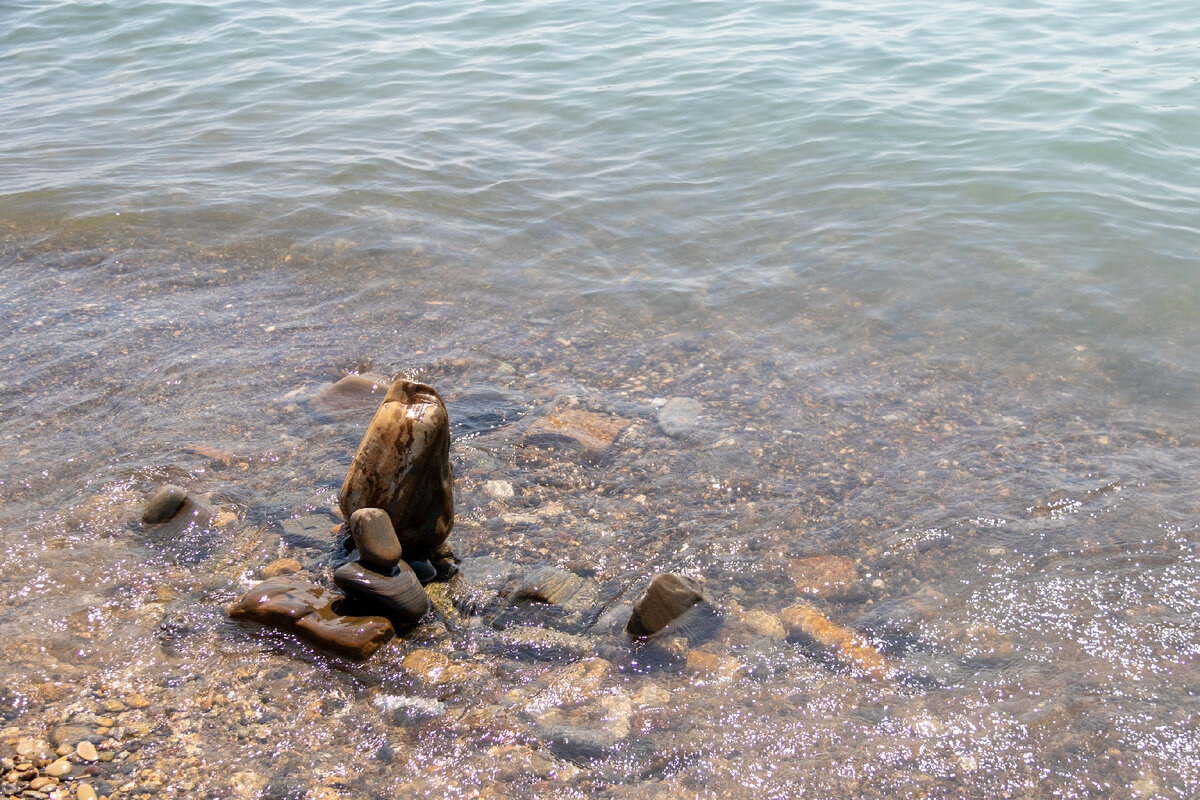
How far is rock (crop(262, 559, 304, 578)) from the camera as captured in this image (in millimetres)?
3322

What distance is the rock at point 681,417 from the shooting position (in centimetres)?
451

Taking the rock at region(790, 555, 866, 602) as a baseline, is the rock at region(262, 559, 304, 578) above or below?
above

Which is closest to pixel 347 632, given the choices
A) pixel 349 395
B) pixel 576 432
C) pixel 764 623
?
pixel 764 623

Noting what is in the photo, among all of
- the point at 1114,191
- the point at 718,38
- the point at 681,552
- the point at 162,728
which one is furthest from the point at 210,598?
the point at 718,38

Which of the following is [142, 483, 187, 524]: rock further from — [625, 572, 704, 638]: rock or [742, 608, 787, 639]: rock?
[742, 608, 787, 639]: rock

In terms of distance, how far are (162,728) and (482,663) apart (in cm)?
105

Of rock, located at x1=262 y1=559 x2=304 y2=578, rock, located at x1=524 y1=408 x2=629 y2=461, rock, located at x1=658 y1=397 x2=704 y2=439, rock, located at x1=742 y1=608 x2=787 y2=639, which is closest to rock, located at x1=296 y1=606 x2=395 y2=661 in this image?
rock, located at x1=262 y1=559 x2=304 y2=578

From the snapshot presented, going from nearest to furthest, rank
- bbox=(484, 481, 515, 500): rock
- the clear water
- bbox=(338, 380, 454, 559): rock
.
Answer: the clear water
bbox=(338, 380, 454, 559): rock
bbox=(484, 481, 515, 500): rock

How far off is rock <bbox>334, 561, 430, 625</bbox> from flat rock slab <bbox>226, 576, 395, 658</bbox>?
0.19ft

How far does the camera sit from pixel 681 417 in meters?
4.65

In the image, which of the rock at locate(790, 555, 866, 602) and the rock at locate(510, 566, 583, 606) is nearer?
the rock at locate(510, 566, 583, 606)

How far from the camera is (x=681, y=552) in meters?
3.64

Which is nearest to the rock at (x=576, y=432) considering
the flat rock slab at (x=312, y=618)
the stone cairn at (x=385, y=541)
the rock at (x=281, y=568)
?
the stone cairn at (x=385, y=541)

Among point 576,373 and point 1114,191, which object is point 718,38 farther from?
point 576,373
